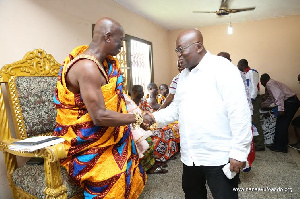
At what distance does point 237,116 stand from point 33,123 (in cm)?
165

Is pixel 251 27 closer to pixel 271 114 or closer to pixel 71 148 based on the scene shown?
pixel 271 114

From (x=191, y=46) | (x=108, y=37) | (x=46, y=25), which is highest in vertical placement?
(x=46, y=25)

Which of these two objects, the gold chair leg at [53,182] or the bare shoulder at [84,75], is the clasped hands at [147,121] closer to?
the bare shoulder at [84,75]

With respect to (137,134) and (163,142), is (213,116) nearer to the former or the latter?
(137,134)

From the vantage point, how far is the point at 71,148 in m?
1.45

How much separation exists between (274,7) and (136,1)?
125 inches

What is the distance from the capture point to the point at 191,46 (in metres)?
1.33

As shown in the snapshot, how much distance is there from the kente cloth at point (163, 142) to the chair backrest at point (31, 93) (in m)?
1.62

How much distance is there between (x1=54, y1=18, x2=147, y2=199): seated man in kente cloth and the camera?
1.36 m

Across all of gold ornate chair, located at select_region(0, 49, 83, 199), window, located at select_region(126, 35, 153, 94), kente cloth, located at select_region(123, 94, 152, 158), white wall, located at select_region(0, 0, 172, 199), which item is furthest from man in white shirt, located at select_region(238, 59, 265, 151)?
gold ornate chair, located at select_region(0, 49, 83, 199)

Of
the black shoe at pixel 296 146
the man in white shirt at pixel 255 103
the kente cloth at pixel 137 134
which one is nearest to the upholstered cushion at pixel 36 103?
the kente cloth at pixel 137 134

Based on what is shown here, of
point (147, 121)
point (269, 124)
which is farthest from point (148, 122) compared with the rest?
point (269, 124)

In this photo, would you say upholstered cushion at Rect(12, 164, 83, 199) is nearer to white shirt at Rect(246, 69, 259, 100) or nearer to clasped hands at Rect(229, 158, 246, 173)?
clasped hands at Rect(229, 158, 246, 173)

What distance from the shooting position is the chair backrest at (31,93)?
1.83 meters
